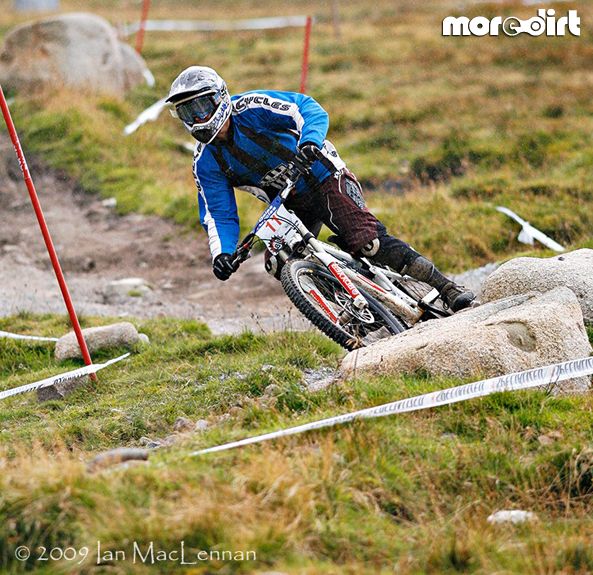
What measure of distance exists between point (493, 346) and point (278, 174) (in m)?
2.50

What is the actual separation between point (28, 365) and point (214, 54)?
18059 mm

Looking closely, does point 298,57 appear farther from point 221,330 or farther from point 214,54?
point 221,330

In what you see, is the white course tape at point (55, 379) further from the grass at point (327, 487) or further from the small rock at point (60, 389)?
the grass at point (327, 487)

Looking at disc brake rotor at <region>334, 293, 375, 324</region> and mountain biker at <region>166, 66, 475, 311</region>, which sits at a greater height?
mountain biker at <region>166, 66, 475, 311</region>

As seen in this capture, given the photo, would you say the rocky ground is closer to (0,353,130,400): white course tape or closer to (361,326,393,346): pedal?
(0,353,130,400): white course tape

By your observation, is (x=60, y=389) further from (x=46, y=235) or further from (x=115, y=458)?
(x=115, y=458)

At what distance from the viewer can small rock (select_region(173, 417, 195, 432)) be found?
21.9 feet

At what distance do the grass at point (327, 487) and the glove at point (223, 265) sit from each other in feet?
3.63

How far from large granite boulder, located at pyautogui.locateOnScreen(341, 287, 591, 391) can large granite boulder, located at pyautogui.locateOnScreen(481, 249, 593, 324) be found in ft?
1.98

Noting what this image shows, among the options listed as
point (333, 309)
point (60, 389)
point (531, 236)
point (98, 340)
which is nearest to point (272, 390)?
point (333, 309)

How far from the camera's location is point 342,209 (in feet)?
27.0

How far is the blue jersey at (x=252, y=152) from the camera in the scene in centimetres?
807

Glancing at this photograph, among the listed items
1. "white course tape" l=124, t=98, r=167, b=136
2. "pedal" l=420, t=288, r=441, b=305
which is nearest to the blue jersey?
"pedal" l=420, t=288, r=441, b=305

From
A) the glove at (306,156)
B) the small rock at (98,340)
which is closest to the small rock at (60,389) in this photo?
the small rock at (98,340)
